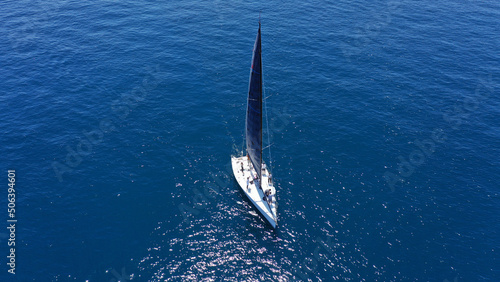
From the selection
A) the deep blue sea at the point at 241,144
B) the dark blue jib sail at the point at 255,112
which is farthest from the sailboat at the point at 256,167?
the deep blue sea at the point at 241,144

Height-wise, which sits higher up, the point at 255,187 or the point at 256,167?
the point at 256,167

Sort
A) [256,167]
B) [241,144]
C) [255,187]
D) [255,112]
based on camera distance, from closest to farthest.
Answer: [255,112] < [255,187] < [256,167] < [241,144]

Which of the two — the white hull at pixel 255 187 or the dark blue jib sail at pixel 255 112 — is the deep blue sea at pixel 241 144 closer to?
the white hull at pixel 255 187

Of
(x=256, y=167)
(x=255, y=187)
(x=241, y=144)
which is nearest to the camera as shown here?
(x=255, y=187)

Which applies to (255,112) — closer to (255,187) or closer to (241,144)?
(255,187)

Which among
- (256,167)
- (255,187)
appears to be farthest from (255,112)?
(255,187)

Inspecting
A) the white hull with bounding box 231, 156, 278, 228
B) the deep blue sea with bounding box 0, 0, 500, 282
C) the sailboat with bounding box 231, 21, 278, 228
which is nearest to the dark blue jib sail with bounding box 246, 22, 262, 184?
the sailboat with bounding box 231, 21, 278, 228

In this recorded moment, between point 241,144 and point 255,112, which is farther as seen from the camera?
point 241,144

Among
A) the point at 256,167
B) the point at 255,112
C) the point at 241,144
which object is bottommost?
the point at 241,144

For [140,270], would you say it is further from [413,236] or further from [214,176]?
[413,236]
